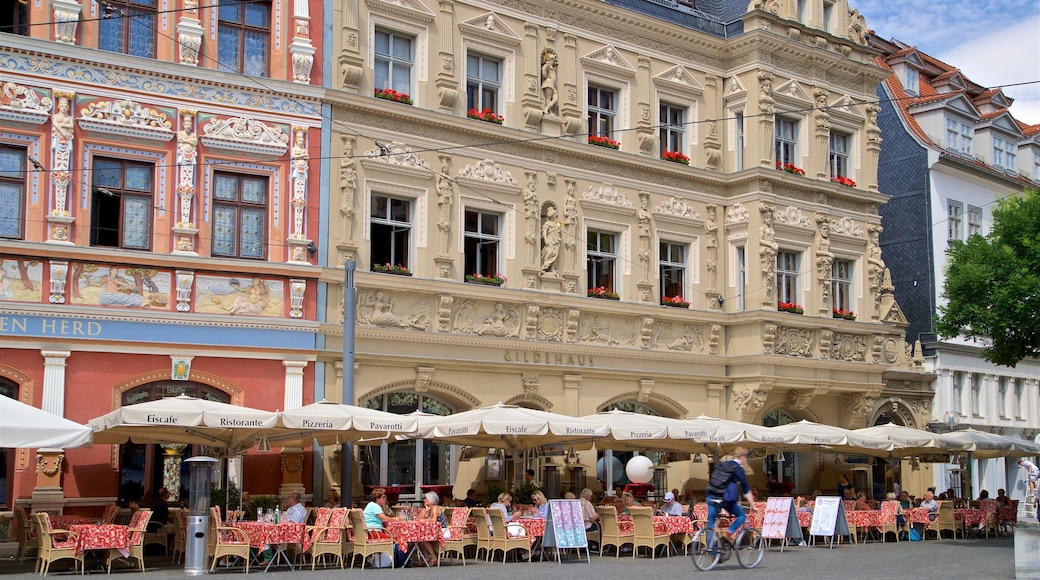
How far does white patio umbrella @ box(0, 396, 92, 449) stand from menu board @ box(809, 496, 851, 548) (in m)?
14.5

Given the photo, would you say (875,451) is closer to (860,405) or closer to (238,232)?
(860,405)

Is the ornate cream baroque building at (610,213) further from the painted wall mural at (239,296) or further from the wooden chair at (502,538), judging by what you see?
the wooden chair at (502,538)

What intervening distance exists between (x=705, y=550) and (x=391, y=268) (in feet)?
35.7

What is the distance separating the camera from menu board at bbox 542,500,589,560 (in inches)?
835

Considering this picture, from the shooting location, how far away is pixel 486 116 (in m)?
28.1

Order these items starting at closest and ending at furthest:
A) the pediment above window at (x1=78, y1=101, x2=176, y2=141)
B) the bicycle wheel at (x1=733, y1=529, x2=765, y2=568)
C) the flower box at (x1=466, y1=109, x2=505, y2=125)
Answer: the bicycle wheel at (x1=733, y1=529, x2=765, y2=568) → the pediment above window at (x1=78, y1=101, x2=176, y2=141) → the flower box at (x1=466, y1=109, x2=505, y2=125)

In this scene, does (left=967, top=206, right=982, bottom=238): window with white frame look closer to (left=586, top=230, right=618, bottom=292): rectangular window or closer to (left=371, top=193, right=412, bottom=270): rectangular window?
(left=586, top=230, right=618, bottom=292): rectangular window

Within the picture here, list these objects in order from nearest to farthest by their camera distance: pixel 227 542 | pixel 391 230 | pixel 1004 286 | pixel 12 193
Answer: pixel 227 542, pixel 12 193, pixel 1004 286, pixel 391 230

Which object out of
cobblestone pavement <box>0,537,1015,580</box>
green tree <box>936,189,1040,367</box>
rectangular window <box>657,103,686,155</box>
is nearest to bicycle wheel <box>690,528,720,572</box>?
cobblestone pavement <box>0,537,1015,580</box>

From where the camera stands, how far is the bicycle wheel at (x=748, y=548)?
17797 mm

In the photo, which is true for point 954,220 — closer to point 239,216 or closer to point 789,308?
point 789,308

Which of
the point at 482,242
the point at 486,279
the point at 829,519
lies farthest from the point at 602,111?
the point at 829,519

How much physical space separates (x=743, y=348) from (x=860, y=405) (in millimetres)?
4807

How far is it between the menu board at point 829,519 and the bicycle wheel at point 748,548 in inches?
276
